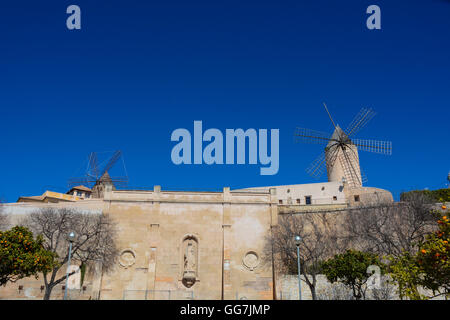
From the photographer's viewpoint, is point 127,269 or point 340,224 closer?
point 127,269

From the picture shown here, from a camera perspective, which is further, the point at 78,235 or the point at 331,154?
the point at 331,154

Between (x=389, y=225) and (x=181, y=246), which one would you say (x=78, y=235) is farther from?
(x=389, y=225)

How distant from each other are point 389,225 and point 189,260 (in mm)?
20257

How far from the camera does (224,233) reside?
126 feet

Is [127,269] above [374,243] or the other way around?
the other way around

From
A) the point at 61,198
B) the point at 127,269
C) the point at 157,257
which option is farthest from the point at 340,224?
the point at 61,198

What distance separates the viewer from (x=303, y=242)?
122 feet

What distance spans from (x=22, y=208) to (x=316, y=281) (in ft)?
97.0

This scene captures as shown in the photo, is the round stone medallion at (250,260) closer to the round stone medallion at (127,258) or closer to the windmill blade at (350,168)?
the round stone medallion at (127,258)

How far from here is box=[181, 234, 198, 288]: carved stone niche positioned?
36.1 m

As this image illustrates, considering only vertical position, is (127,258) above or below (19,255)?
above

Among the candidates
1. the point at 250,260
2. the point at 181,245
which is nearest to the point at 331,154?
the point at 250,260
